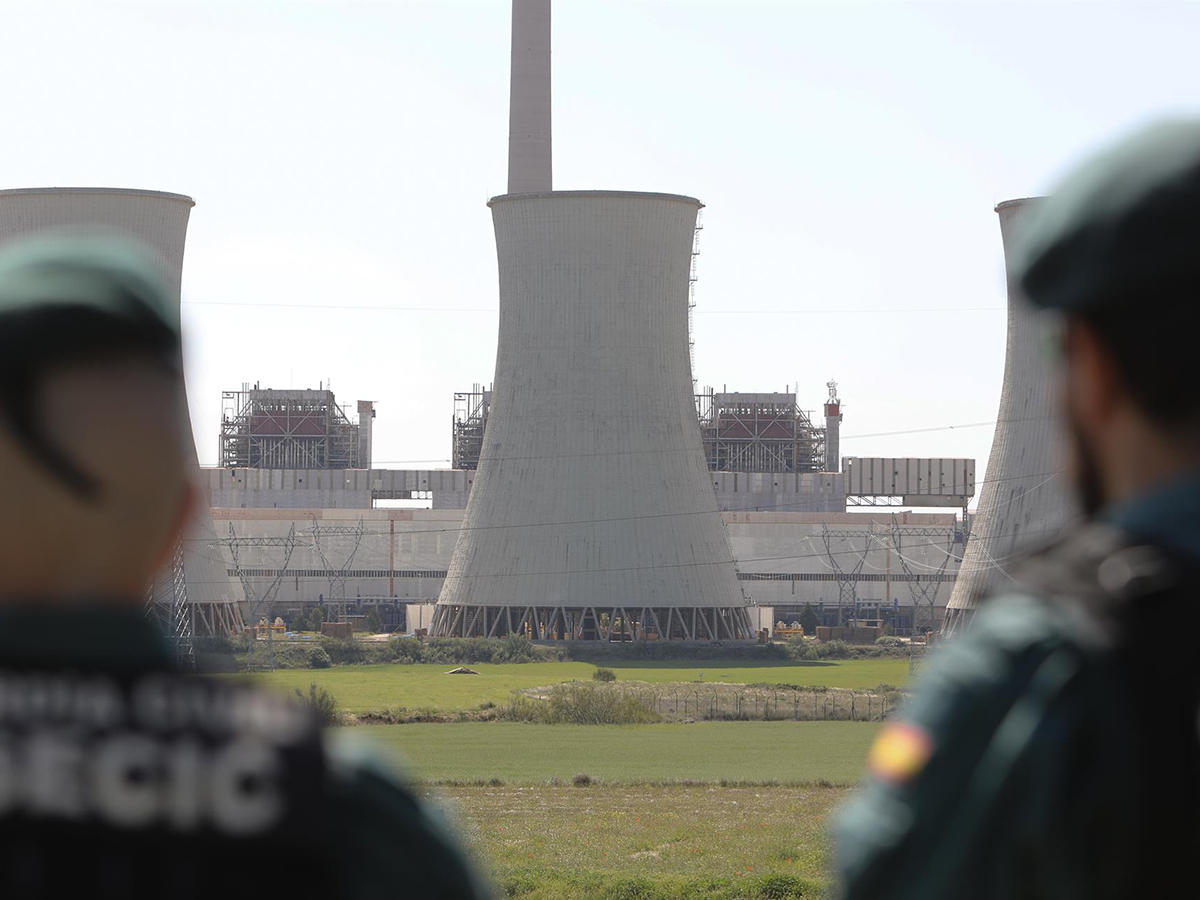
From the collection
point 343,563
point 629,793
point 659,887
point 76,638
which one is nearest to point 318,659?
point 343,563

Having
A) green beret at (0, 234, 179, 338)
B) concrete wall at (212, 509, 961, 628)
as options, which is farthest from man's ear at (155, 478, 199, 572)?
concrete wall at (212, 509, 961, 628)

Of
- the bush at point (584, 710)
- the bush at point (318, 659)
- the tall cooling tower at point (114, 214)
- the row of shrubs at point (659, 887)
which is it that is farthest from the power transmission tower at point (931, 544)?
the row of shrubs at point (659, 887)

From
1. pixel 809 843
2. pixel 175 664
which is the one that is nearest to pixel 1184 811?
pixel 175 664

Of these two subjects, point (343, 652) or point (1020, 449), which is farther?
point (343, 652)

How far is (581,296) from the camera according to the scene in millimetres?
40156

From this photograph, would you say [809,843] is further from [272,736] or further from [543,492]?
[543,492]

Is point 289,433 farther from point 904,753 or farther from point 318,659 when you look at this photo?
point 904,753

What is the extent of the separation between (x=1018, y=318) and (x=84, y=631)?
3893 cm

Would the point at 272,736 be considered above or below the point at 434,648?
above

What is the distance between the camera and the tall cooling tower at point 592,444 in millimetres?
40031

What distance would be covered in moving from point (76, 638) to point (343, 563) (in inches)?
2449

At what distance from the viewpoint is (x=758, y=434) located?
2862 inches

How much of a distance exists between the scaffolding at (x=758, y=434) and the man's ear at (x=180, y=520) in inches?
2784

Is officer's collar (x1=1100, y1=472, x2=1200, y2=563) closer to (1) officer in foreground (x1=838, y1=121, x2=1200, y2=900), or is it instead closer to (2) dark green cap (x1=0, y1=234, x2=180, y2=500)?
(1) officer in foreground (x1=838, y1=121, x2=1200, y2=900)
